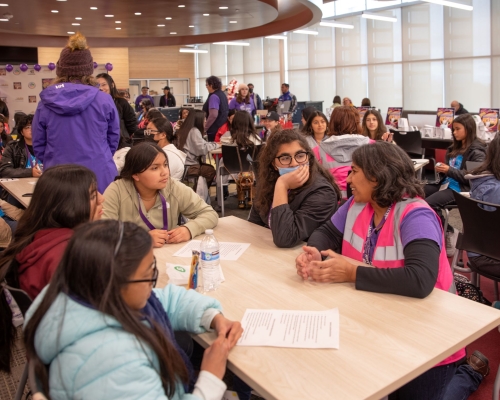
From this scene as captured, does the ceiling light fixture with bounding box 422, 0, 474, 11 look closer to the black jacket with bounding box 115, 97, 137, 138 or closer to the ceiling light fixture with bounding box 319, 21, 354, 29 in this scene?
the ceiling light fixture with bounding box 319, 21, 354, 29

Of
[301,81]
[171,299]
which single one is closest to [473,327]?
[171,299]

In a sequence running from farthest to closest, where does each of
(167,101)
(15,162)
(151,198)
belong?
(167,101) → (15,162) → (151,198)

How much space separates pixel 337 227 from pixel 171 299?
2.90ft

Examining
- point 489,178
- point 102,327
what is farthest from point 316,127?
point 102,327

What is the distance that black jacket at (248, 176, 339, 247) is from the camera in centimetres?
231

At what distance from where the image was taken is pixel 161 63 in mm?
22453

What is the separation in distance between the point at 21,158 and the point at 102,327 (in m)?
3.93

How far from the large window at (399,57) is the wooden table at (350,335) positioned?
11.1 m

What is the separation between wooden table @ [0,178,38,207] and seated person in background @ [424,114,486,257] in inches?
121

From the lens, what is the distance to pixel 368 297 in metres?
1.74

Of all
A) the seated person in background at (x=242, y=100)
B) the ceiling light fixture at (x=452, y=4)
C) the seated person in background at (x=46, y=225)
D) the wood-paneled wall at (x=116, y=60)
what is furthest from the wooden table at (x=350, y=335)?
→ the wood-paneled wall at (x=116, y=60)

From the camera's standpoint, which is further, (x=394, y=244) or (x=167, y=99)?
(x=167, y=99)

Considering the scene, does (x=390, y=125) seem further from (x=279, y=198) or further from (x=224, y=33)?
(x=224, y=33)

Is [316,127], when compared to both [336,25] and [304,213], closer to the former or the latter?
[304,213]
